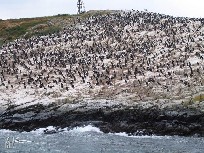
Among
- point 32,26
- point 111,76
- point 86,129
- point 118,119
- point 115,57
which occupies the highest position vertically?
point 32,26

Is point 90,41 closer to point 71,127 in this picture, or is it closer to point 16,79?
point 16,79

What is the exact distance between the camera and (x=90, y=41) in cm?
9569

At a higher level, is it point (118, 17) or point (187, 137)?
point (118, 17)

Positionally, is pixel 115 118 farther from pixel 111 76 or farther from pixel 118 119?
pixel 111 76

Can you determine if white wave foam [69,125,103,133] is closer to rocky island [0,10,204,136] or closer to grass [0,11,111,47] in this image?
rocky island [0,10,204,136]

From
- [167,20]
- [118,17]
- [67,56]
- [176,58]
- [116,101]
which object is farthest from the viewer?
[118,17]

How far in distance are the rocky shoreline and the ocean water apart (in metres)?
1.70

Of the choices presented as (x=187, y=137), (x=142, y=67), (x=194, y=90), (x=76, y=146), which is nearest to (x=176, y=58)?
(x=142, y=67)

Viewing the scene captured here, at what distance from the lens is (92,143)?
48812 mm

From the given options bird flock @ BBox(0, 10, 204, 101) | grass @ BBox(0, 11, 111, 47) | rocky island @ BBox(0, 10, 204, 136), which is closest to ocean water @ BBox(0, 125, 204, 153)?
rocky island @ BBox(0, 10, 204, 136)

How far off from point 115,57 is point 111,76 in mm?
8742

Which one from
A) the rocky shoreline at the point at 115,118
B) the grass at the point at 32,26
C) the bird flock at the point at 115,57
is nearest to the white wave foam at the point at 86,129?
the rocky shoreline at the point at 115,118

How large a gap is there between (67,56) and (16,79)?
10.8 m

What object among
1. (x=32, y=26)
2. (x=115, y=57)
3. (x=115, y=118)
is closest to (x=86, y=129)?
(x=115, y=118)
